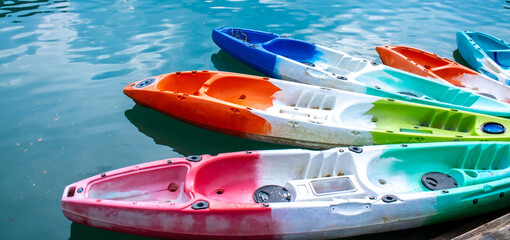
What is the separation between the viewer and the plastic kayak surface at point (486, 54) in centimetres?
688

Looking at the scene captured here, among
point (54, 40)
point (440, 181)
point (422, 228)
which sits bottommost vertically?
point (422, 228)

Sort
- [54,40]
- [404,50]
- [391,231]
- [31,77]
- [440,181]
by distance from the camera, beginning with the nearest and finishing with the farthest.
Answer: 1. [391,231]
2. [440,181]
3. [31,77]
4. [404,50]
5. [54,40]

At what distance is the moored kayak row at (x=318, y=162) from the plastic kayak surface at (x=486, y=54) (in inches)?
6.9

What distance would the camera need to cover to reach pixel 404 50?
737 centimetres

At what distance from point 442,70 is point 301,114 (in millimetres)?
3024

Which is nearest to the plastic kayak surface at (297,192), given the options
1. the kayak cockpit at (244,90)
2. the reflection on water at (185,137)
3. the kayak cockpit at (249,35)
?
the reflection on water at (185,137)

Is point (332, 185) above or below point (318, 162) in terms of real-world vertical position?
below

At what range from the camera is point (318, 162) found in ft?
13.8

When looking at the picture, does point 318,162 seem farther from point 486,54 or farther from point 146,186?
point 486,54

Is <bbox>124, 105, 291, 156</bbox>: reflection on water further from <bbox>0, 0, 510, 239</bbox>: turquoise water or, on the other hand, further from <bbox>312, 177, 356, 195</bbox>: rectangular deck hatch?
<bbox>312, 177, 356, 195</bbox>: rectangular deck hatch

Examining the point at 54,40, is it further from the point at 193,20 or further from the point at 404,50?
the point at 404,50

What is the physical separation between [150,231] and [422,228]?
2620 millimetres

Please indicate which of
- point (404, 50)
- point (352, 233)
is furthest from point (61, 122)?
point (404, 50)

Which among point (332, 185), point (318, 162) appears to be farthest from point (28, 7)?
point (332, 185)
